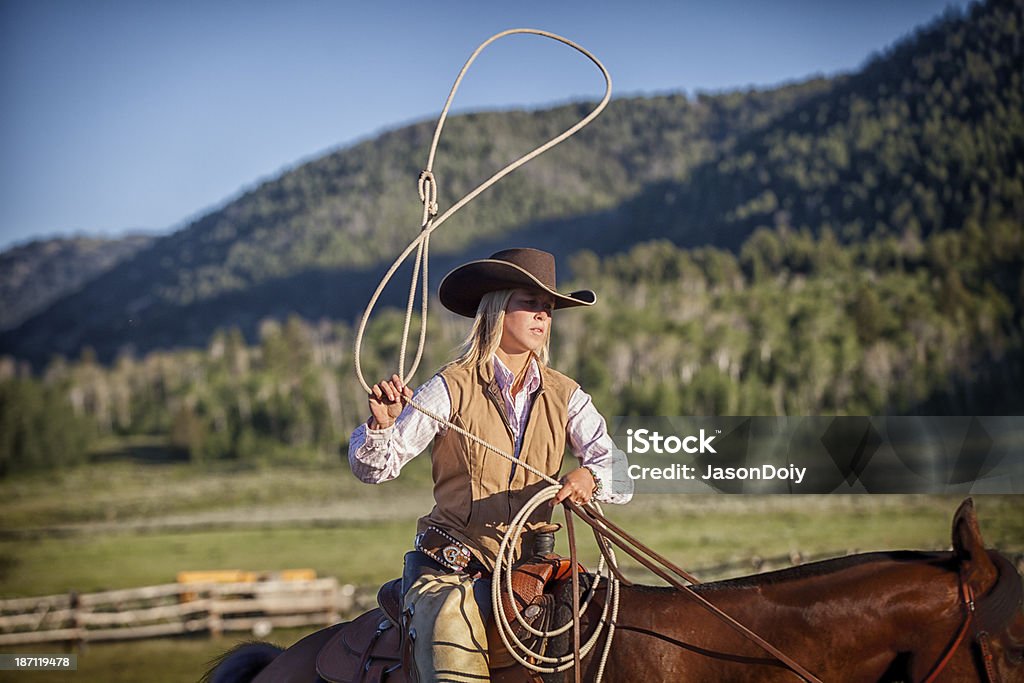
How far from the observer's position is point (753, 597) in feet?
7.45

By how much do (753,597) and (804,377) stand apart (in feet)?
70.8

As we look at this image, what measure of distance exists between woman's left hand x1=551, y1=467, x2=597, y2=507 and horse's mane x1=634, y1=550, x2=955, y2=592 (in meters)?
0.27

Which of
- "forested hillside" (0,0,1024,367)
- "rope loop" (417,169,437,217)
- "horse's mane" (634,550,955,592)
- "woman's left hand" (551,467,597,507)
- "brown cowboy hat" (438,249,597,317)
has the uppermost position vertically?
"forested hillside" (0,0,1024,367)

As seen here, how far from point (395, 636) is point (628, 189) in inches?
2925

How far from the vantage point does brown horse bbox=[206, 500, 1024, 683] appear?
1.99 meters

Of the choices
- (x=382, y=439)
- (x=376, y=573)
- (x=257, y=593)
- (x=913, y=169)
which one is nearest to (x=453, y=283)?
(x=382, y=439)

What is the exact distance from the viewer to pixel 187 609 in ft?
47.6

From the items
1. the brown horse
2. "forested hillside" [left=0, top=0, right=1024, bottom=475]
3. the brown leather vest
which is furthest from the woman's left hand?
"forested hillside" [left=0, top=0, right=1024, bottom=475]

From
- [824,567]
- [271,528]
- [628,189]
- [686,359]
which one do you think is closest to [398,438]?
[824,567]

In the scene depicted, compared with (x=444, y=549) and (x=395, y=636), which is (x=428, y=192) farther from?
(x=395, y=636)

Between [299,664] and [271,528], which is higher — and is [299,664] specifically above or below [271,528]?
above

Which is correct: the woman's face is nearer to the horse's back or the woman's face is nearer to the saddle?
the saddle

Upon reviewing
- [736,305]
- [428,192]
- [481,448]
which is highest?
[736,305]

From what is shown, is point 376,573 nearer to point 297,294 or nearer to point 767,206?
point 767,206
